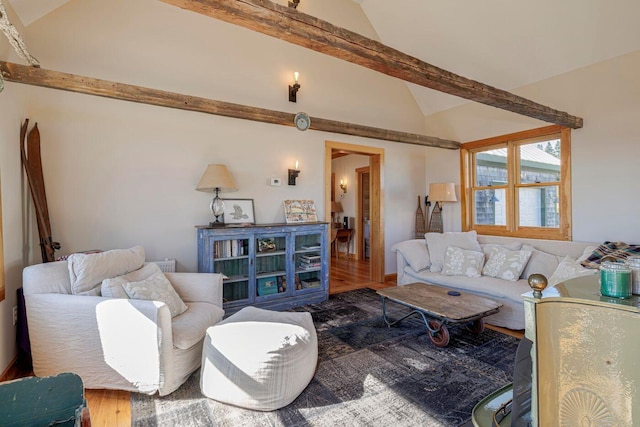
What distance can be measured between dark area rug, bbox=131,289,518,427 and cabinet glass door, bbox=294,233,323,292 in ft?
3.13

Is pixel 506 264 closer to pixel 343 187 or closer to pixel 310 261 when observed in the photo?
pixel 310 261

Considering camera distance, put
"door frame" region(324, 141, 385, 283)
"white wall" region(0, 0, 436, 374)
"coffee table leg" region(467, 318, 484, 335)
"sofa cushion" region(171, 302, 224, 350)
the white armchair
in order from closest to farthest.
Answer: the white armchair → "sofa cushion" region(171, 302, 224, 350) → "white wall" region(0, 0, 436, 374) → "coffee table leg" region(467, 318, 484, 335) → "door frame" region(324, 141, 385, 283)

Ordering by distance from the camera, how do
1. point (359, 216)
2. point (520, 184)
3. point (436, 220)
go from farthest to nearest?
point (359, 216) < point (436, 220) < point (520, 184)

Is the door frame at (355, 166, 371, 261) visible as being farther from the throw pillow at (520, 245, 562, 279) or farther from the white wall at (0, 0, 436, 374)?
the throw pillow at (520, 245, 562, 279)

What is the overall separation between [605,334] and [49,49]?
4.38 m

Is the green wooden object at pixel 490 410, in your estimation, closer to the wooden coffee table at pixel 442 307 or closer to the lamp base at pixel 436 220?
the wooden coffee table at pixel 442 307

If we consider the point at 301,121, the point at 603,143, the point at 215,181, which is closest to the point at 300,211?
the point at 301,121

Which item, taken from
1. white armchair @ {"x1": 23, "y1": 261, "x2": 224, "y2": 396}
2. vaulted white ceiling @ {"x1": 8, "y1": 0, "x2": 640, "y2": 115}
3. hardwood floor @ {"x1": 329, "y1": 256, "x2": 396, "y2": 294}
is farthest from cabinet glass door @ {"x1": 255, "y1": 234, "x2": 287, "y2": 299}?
vaulted white ceiling @ {"x1": 8, "y1": 0, "x2": 640, "y2": 115}

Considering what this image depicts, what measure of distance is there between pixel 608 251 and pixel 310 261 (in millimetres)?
3180

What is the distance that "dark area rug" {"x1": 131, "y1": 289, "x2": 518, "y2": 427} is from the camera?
5.96ft

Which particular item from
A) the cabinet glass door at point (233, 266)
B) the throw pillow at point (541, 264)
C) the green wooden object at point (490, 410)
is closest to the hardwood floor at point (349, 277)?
the cabinet glass door at point (233, 266)

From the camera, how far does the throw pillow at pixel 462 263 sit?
3707 millimetres

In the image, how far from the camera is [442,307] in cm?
269

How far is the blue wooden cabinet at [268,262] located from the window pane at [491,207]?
265 cm
